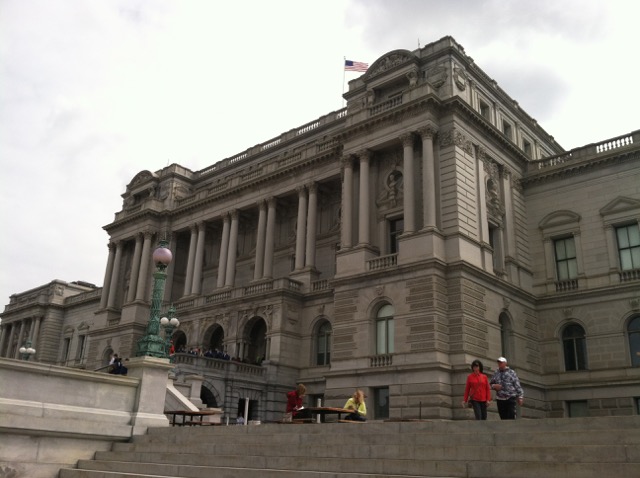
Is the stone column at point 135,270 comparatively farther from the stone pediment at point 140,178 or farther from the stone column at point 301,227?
the stone column at point 301,227

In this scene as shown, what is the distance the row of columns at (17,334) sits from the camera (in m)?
71.5

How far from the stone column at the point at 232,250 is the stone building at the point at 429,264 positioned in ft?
0.94

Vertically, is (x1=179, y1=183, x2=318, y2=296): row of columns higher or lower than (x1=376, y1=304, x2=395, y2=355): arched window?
higher

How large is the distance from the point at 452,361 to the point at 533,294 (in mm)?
10023

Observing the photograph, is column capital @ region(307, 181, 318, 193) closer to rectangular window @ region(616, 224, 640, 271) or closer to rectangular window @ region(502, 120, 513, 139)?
rectangular window @ region(502, 120, 513, 139)

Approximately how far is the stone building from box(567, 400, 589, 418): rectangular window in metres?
0.10

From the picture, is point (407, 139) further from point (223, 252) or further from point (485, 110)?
point (223, 252)

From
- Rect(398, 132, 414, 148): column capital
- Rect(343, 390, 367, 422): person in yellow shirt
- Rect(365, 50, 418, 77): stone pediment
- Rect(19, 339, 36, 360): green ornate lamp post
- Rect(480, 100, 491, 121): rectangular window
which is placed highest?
Rect(365, 50, 418, 77): stone pediment

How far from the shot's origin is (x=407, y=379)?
2966cm

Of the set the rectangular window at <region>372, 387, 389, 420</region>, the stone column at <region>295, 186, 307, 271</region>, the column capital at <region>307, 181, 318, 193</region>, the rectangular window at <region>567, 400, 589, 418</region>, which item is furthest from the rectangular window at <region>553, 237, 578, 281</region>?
the stone column at <region>295, 186, 307, 271</region>

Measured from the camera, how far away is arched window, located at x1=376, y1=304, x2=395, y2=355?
105 feet

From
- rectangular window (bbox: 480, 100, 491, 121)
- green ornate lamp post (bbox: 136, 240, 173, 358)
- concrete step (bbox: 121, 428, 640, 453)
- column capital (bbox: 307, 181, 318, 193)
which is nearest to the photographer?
concrete step (bbox: 121, 428, 640, 453)

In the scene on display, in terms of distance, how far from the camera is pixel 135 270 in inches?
2061

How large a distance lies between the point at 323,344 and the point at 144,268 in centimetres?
2041
